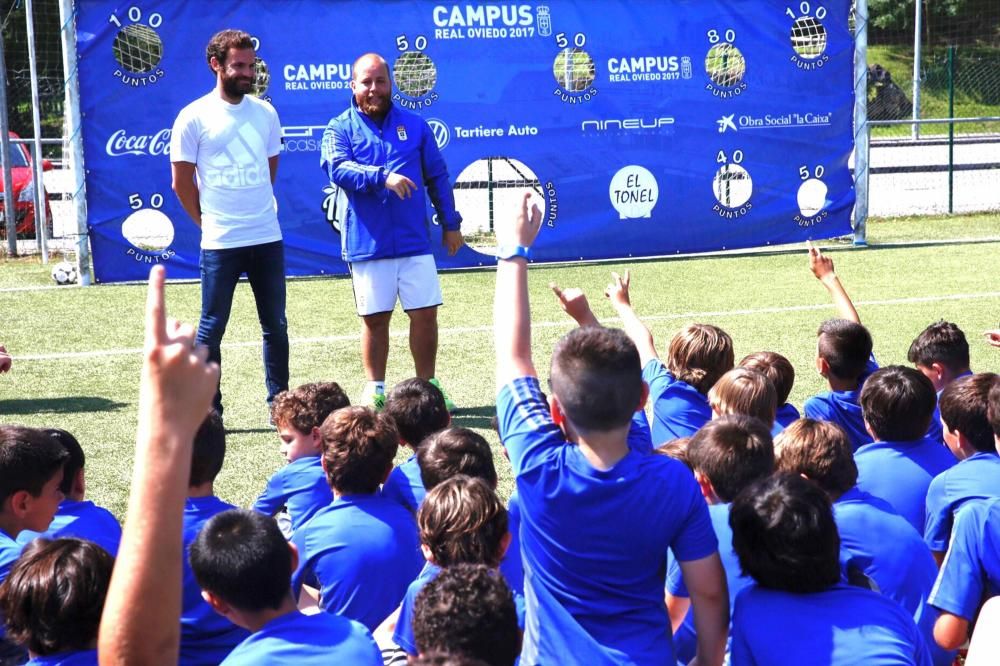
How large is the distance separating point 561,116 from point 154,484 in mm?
11523

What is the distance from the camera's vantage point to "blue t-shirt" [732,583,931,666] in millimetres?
2457

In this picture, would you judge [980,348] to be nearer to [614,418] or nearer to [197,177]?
[197,177]

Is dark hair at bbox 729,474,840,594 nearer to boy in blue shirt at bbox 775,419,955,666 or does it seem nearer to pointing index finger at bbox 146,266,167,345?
boy in blue shirt at bbox 775,419,955,666

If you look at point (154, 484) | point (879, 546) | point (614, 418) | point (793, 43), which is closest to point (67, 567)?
point (154, 484)

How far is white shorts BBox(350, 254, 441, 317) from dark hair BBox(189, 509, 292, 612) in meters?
4.21

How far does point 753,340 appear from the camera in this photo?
865cm

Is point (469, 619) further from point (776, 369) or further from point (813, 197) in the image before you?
point (813, 197)

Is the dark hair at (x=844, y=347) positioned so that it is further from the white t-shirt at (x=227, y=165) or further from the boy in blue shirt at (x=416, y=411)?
the white t-shirt at (x=227, y=165)

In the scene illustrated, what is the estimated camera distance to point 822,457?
11.0ft

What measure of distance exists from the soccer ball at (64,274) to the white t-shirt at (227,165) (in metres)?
5.53

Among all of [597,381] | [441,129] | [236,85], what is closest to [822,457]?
[597,381]

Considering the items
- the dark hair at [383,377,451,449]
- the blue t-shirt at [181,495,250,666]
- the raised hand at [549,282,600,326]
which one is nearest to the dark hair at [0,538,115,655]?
the blue t-shirt at [181,495,250,666]

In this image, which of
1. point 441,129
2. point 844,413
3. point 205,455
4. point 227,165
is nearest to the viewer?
point 205,455

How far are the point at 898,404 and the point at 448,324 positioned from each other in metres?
5.99
